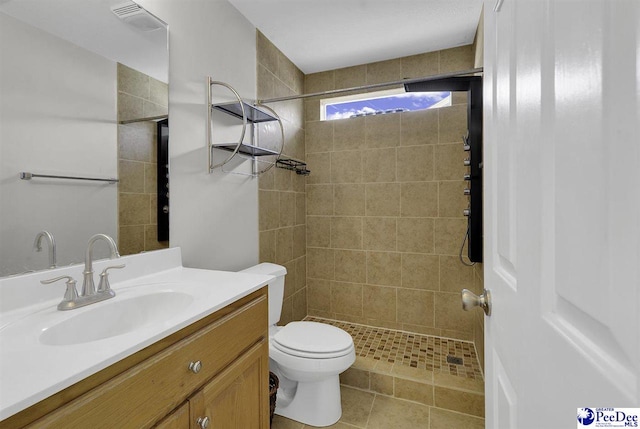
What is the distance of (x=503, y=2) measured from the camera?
0.65 meters

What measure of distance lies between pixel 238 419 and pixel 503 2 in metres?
1.44

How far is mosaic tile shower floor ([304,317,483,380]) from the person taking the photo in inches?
79.8

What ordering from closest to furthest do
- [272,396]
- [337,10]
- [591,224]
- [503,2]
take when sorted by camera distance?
[591,224]
[503,2]
[272,396]
[337,10]

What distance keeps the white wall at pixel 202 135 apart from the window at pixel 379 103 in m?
1.03

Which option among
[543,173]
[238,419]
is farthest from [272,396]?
[543,173]

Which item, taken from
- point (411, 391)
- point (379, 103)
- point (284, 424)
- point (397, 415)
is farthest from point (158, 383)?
point (379, 103)

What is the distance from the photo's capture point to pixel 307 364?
1576 millimetres

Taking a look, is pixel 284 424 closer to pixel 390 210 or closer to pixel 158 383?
pixel 158 383

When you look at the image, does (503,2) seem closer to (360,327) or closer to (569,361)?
(569,361)

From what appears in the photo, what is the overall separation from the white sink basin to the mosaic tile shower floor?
1.59 m

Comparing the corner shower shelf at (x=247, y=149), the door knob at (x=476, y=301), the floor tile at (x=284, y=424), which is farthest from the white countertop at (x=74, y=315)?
the floor tile at (x=284, y=424)

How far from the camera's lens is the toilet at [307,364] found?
5.21 feet

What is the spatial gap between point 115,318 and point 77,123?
0.73 meters

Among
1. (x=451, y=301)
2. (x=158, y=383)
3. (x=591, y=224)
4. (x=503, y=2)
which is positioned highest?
(x=503, y=2)
